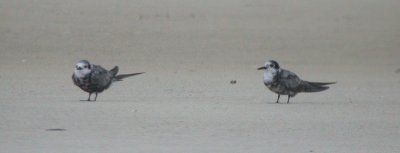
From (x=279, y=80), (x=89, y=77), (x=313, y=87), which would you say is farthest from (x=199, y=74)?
(x=89, y=77)

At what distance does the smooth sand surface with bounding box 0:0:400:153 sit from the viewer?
1070cm

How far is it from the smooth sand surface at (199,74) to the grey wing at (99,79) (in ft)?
0.60

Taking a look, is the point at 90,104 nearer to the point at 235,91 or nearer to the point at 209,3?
the point at 235,91

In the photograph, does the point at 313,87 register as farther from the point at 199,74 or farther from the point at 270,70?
the point at 199,74

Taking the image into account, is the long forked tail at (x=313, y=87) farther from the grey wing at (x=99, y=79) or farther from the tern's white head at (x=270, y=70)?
the grey wing at (x=99, y=79)

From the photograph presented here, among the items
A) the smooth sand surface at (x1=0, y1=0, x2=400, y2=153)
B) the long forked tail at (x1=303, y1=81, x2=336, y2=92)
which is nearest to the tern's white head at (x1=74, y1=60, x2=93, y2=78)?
the smooth sand surface at (x1=0, y1=0, x2=400, y2=153)

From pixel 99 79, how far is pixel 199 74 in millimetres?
4658

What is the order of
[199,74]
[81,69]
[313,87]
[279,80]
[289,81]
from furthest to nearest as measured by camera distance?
[199,74], [313,87], [289,81], [279,80], [81,69]

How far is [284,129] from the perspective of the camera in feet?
37.6

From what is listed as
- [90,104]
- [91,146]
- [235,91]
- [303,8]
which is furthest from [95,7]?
[91,146]

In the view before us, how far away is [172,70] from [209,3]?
689 centimetres

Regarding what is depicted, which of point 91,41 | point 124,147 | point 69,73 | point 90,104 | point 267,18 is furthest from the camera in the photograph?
point 267,18

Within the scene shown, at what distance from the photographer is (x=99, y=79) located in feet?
46.5

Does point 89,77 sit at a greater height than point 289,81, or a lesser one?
lesser
